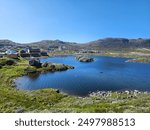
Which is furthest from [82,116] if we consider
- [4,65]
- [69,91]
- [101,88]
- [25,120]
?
[4,65]

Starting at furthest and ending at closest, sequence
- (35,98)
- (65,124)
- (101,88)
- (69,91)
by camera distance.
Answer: (101,88), (69,91), (35,98), (65,124)

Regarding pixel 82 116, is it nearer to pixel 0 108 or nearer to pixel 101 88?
pixel 0 108

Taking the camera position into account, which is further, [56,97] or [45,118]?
[56,97]

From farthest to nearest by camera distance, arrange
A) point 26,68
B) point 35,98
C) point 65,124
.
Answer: point 26,68 < point 35,98 < point 65,124

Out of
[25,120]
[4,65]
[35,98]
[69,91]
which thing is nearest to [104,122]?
[25,120]

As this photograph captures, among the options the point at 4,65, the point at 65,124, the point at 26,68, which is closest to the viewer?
the point at 65,124

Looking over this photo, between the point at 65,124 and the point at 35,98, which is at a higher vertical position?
the point at 65,124

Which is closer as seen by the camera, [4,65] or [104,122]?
[104,122]

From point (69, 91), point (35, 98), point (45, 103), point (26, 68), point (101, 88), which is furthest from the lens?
point (26, 68)

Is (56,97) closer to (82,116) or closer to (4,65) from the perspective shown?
(82,116)
